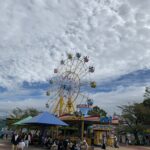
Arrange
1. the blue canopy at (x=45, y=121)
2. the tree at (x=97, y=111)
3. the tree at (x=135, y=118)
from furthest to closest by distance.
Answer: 1. the tree at (x=97, y=111)
2. the tree at (x=135, y=118)
3. the blue canopy at (x=45, y=121)

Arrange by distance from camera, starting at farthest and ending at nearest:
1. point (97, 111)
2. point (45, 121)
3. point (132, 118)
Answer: point (97, 111), point (132, 118), point (45, 121)

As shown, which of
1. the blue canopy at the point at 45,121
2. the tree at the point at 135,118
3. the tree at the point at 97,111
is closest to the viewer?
the blue canopy at the point at 45,121

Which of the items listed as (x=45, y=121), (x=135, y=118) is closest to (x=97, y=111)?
(x=135, y=118)

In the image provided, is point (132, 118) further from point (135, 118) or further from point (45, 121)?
point (45, 121)

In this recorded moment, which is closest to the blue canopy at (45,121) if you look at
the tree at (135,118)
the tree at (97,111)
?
the tree at (135,118)

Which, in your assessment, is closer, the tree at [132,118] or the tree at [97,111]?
the tree at [132,118]

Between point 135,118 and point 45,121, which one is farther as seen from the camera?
point 135,118

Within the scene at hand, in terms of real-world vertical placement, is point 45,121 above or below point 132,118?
below

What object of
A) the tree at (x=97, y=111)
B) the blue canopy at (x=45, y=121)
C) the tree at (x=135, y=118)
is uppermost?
the tree at (x=97, y=111)

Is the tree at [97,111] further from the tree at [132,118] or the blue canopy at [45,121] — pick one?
the blue canopy at [45,121]

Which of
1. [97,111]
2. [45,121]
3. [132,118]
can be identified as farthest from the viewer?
[97,111]

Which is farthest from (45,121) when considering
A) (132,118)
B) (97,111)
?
(97,111)

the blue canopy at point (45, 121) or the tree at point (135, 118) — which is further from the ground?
the tree at point (135, 118)

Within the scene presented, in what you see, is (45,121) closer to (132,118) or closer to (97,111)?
(132,118)
